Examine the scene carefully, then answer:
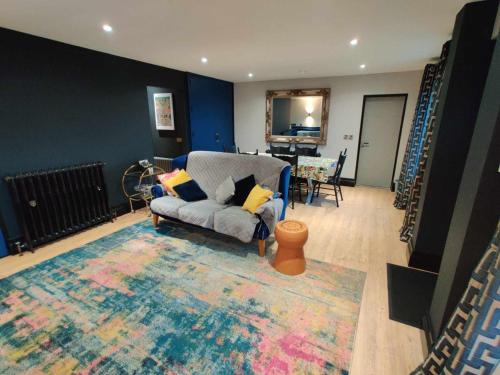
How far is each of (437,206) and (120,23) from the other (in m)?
3.52

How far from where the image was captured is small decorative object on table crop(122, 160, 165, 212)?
3867mm

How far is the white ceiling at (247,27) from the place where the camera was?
6.45ft

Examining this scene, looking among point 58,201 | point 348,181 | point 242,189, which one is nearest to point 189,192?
point 242,189

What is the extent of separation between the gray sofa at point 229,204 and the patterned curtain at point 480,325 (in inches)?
66.6

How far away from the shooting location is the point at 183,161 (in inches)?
145

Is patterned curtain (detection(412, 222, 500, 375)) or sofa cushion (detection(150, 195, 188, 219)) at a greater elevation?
patterned curtain (detection(412, 222, 500, 375))

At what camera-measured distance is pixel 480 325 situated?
3.14 feet

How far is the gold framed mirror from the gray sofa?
2.91 meters

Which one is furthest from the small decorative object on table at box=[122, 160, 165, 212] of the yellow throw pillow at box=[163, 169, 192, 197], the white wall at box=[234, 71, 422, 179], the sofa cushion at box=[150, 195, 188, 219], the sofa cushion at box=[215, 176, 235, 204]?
the white wall at box=[234, 71, 422, 179]

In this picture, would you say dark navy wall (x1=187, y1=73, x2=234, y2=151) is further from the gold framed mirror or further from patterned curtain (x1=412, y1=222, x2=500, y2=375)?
patterned curtain (x1=412, y1=222, x2=500, y2=375)

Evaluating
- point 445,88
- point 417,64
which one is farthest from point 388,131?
point 445,88

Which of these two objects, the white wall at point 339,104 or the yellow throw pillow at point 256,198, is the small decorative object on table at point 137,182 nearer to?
the yellow throw pillow at point 256,198

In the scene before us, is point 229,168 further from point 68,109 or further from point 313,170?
point 68,109

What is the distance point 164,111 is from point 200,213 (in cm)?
326
